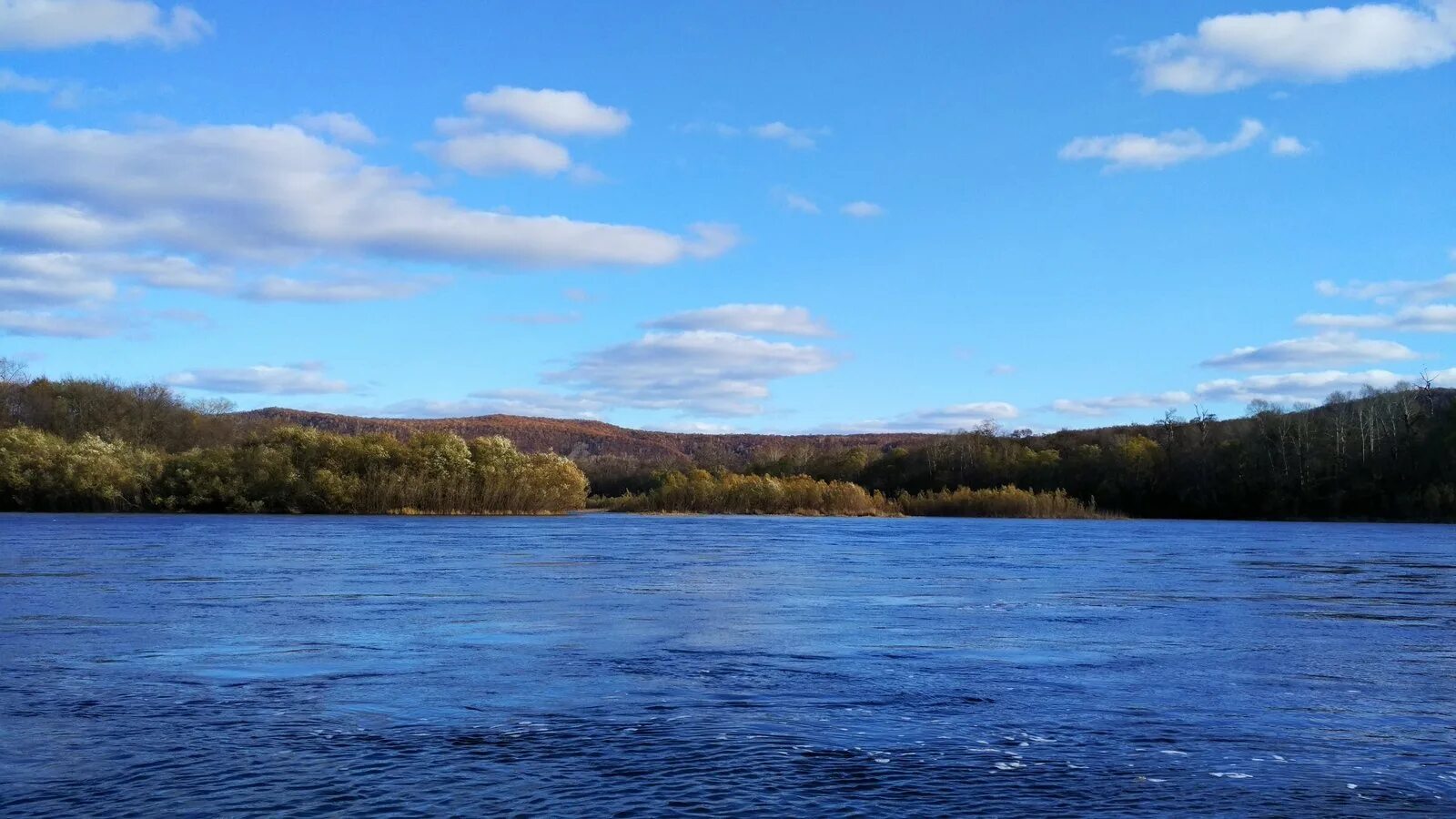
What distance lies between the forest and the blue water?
1726 inches

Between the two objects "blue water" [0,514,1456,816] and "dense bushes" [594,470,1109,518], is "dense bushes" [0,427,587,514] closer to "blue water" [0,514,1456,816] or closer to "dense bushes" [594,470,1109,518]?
"dense bushes" [594,470,1109,518]

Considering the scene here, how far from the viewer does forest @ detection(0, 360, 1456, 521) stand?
64000mm

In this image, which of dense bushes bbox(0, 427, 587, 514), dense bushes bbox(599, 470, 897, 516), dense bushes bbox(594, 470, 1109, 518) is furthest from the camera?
dense bushes bbox(599, 470, 897, 516)

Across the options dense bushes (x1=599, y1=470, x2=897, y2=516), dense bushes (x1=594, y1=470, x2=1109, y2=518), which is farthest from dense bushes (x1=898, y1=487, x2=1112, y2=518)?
dense bushes (x1=599, y1=470, x2=897, y2=516)

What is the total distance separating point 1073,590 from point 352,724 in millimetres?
15981

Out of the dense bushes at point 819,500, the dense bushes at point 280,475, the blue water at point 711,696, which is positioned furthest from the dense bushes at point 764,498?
the blue water at point 711,696

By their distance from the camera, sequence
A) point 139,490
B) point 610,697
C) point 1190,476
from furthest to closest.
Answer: point 1190,476
point 139,490
point 610,697

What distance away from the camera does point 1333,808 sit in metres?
6.88

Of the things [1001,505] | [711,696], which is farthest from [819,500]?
[711,696]

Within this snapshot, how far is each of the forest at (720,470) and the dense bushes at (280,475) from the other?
0.09m

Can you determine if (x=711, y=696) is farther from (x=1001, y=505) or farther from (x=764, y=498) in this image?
(x=764, y=498)

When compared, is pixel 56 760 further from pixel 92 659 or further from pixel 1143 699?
pixel 1143 699

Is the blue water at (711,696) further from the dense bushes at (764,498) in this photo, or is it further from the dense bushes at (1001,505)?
the dense bushes at (764,498)

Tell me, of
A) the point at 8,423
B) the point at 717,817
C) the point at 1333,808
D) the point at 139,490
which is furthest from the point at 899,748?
the point at 8,423
